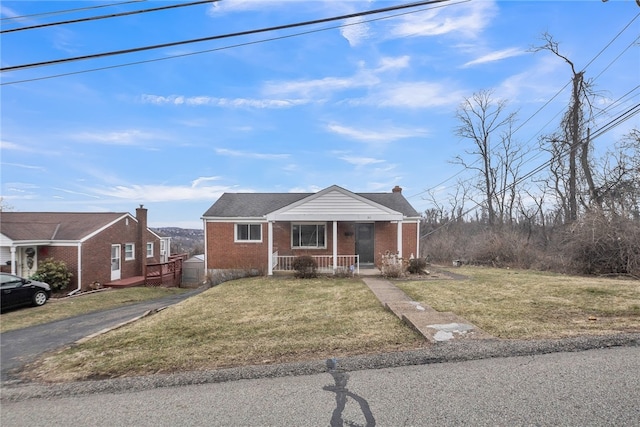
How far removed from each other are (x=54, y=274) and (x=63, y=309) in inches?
254

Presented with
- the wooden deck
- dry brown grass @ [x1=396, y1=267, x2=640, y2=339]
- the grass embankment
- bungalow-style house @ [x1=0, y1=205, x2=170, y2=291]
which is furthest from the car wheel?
dry brown grass @ [x1=396, y1=267, x2=640, y2=339]

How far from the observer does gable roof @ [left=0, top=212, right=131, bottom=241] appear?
1835 centimetres

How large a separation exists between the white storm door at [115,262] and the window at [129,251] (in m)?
0.83

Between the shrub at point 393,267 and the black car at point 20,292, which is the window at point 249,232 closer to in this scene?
the shrub at point 393,267

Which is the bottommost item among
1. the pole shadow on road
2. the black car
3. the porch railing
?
the black car

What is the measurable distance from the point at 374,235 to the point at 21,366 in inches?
597

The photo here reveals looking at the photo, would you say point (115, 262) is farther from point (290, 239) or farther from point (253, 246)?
point (290, 239)

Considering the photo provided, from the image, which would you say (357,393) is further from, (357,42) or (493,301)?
(357,42)

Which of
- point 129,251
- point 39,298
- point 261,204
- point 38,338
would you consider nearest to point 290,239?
point 261,204

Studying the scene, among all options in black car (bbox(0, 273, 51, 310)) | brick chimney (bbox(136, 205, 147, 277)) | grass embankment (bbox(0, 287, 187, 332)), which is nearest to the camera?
grass embankment (bbox(0, 287, 187, 332))

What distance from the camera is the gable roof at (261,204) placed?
1825 cm

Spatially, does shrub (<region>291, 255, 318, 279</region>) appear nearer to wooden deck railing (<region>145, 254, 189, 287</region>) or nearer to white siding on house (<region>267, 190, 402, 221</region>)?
white siding on house (<region>267, 190, 402, 221</region>)

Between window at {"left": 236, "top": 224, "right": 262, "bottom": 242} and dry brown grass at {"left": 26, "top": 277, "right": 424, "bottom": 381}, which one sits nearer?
dry brown grass at {"left": 26, "top": 277, "right": 424, "bottom": 381}

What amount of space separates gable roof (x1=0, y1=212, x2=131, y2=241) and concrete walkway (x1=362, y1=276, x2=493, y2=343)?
63.4 feet
